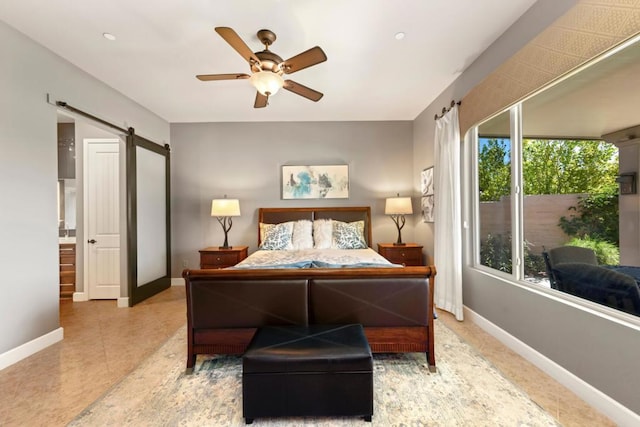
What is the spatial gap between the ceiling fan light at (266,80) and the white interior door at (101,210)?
9.81ft

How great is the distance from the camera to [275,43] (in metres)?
2.57

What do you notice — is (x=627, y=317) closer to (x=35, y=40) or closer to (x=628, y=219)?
(x=628, y=219)

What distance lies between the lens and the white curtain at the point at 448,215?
3188 mm

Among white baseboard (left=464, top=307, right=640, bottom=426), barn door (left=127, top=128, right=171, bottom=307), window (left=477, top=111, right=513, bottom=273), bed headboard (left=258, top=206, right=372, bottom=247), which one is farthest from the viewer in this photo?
bed headboard (left=258, top=206, right=372, bottom=247)

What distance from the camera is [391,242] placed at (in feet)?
15.8

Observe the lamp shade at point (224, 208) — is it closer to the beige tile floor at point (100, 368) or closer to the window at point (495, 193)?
the beige tile floor at point (100, 368)

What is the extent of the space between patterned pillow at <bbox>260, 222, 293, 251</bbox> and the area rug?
1.93 meters

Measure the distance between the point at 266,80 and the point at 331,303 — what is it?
1.83 meters

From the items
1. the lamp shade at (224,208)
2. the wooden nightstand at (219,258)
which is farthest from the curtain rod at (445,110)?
the wooden nightstand at (219,258)

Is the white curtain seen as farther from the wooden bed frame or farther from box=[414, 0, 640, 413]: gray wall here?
the wooden bed frame

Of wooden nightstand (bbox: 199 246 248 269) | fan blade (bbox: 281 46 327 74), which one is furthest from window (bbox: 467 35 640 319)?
wooden nightstand (bbox: 199 246 248 269)

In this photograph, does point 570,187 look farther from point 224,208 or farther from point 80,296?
point 80,296

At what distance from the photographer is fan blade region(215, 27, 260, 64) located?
184 centimetres

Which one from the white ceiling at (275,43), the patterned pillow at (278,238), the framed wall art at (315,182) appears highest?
the white ceiling at (275,43)
